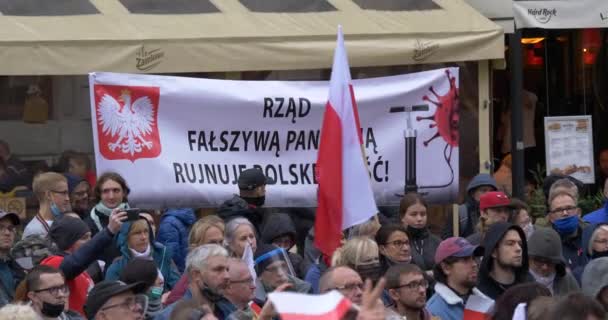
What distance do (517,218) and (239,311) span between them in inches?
136

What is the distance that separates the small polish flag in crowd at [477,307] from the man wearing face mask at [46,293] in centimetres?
239

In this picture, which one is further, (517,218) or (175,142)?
(175,142)

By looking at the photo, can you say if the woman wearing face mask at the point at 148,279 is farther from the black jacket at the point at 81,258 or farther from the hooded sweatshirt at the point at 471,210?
the hooded sweatshirt at the point at 471,210

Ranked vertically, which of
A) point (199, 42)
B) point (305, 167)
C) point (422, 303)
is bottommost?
point (422, 303)

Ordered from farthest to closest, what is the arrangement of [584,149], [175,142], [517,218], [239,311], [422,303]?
[584,149] < [175,142] < [517,218] < [422,303] < [239,311]

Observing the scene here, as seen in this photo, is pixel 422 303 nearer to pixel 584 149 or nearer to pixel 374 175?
pixel 374 175

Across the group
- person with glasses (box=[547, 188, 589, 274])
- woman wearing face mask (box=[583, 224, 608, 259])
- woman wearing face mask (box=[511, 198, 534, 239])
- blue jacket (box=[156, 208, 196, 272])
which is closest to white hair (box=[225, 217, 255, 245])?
blue jacket (box=[156, 208, 196, 272])

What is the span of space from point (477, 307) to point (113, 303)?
2322mm

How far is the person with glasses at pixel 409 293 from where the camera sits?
7.84 meters

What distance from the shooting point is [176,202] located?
34.9ft

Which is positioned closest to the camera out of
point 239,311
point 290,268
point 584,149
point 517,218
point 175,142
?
point 239,311

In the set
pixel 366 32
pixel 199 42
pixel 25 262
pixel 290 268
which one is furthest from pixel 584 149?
pixel 25 262

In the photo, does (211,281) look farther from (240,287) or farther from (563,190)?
(563,190)

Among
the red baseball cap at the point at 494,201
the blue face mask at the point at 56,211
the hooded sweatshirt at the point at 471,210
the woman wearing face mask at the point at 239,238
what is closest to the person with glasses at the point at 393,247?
the woman wearing face mask at the point at 239,238
